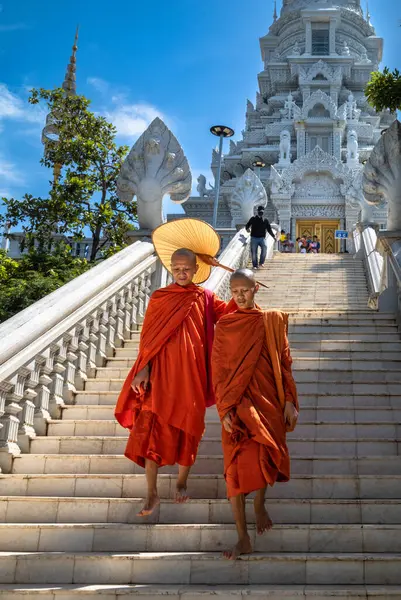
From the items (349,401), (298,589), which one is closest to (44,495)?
(298,589)

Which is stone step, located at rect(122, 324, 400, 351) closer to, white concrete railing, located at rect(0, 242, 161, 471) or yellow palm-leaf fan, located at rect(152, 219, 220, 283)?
white concrete railing, located at rect(0, 242, 161, 471)

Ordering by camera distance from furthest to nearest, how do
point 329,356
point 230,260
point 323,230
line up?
point 323,230
point 230,260
point 329,356

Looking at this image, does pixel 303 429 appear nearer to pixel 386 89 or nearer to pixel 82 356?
pixel 82 356

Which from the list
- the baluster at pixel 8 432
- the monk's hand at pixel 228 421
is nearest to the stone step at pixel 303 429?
the baluster at pixel 8 432

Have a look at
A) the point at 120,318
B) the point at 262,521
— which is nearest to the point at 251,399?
the point at 262,521

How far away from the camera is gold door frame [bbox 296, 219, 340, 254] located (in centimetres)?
2617

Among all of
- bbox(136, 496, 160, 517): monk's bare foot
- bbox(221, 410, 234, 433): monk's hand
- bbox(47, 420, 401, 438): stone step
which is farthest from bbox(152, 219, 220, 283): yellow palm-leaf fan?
bbox(136, 496, 160, 517): monk's bare foot

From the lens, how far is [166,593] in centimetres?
302

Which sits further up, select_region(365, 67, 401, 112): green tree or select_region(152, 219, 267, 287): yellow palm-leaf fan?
select_region(365, 67, 401, 112): green tree

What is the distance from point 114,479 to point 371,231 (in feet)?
34.2

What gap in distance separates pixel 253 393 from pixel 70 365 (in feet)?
7.54

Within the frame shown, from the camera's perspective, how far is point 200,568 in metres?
3.22

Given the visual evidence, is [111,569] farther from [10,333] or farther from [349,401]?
[349,401]

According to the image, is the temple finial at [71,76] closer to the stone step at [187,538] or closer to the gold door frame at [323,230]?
the gold door frame at [323,230]
